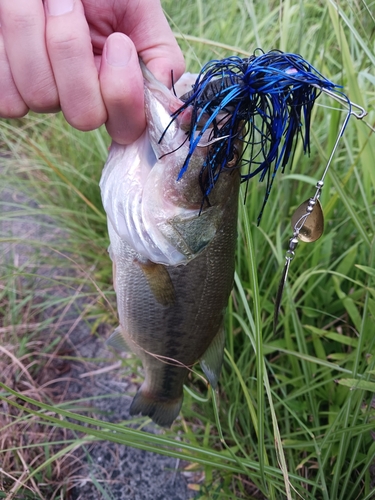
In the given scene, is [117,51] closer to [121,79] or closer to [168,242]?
[121,79]

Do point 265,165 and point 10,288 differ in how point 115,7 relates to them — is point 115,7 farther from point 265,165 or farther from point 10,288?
point 10,288

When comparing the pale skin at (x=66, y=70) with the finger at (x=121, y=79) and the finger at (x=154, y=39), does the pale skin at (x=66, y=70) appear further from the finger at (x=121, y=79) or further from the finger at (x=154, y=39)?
the finger at (x=154, y=39)

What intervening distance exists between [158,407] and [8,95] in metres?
0.97

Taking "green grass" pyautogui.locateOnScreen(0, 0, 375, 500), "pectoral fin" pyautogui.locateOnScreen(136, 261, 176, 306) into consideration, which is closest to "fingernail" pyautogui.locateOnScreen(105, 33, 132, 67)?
"green grass" pyautogui.locateOnScreen(0, 0, 375, 500)

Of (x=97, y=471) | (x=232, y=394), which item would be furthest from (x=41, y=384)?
(x=232, y=394)

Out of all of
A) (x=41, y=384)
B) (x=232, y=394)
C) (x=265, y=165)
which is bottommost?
Answer: (x=41, y=384)

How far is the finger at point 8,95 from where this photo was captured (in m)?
0.76

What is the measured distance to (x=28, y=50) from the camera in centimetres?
73

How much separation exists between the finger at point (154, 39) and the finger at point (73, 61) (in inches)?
7.6

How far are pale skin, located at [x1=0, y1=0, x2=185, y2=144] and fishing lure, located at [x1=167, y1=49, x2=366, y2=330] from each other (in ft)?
0.39

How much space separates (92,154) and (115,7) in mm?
1308

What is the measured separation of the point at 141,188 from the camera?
35.4 inches

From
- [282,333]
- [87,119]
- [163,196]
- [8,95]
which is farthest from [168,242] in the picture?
[282,333]

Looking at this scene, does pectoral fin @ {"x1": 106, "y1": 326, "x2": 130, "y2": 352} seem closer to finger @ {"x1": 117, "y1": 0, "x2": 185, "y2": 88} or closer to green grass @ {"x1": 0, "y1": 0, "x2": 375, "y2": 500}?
green grass @ {"x1": 0, "y1": 0, "x2": 375, "y2": 500}
